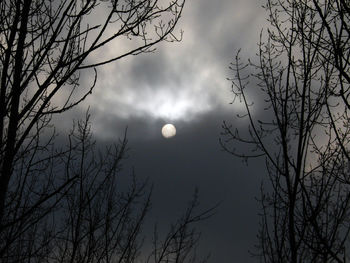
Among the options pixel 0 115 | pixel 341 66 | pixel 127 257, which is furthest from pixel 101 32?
pixel 127 257

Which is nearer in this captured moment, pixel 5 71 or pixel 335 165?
pixel 5 71

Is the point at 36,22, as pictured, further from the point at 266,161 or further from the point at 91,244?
the point at 91,244

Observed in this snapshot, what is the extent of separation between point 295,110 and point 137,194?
144 inches

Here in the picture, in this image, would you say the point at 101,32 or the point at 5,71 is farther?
the point at 101,32

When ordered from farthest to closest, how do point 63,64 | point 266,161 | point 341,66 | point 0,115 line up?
point 266,161, point 341,66, point 63,64, point 0,115

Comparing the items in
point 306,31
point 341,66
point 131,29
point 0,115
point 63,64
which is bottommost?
point 0,115

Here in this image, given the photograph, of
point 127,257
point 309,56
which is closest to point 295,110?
point 309,56

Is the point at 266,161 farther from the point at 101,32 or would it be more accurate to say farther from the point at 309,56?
the point at 101,32

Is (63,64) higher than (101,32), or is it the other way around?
(101,32)

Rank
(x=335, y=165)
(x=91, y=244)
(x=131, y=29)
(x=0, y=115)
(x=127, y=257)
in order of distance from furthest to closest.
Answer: (x=127, y=257), (x=91, y=244), (x=335, y=165), (x=131, y=29), (x=0, y=115)

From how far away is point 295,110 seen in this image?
16.3 feet

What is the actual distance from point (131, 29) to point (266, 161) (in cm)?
278

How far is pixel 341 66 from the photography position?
11.4 ft

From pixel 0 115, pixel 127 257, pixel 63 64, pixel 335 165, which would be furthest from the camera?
pixel 127 257
